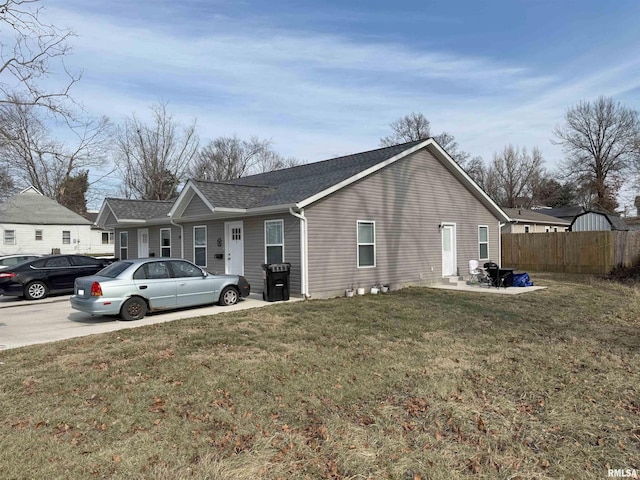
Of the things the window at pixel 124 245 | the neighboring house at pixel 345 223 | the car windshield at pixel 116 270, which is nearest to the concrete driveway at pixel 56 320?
the car windshield at pixel 116 270

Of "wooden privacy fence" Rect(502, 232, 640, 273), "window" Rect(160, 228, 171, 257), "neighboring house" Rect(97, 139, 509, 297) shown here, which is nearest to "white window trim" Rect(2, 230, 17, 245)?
"neighboring house" Rect(97, 139, 509, 297)

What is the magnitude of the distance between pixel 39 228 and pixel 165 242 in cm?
2263

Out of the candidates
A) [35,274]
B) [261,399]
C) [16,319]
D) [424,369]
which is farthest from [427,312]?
[35,274]

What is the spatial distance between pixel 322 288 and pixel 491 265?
21.2 ft

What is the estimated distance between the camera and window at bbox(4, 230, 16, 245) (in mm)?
33184

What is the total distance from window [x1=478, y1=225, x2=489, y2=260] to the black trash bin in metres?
9.86

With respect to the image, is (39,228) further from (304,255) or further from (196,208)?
(304,255)

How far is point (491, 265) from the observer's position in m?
15.1

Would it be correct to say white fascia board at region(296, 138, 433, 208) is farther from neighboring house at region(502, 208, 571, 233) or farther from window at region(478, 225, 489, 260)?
neighboring house at region(502, 208, 571, 233)

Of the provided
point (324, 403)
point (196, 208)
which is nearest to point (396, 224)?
point (196, 208)

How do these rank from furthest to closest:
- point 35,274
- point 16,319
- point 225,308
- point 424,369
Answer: point 35,274 → point 225,308 → point 16,319 → point 424,369

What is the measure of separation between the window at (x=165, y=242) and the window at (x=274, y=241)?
261 inches

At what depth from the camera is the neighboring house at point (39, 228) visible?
33.3m

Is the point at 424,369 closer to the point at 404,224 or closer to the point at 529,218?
the point at 404,224
